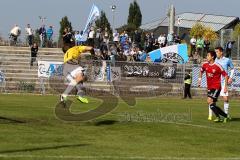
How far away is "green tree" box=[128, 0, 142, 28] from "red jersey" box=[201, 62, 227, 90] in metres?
74.8

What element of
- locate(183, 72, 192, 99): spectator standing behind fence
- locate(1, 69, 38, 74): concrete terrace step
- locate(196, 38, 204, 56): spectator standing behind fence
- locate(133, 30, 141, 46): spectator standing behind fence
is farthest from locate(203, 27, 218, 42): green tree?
locate(1, 69, 38, 74): concrete terrace step

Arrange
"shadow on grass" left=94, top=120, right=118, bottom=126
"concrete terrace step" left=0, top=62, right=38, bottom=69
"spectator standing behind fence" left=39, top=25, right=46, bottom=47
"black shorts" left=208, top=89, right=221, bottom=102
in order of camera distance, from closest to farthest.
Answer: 1. "shadow on grass" left=94, top=120, right=118, bottom=126
2. "black shorts" left=208, top=89, right=221, bottom=102
3. "concrete terrace step" left=0, top=62, right=38, bottom=69
4. "spectator standing behind fence" left=39, top=25, right=46, bottom=47

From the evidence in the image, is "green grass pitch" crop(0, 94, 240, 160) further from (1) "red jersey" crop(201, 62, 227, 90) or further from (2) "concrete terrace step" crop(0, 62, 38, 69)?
(2) "concrete terrace step" crop(0, 62, 38, 69)

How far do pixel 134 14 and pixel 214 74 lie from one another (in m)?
76.1

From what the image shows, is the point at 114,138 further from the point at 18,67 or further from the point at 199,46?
the point at 199,46

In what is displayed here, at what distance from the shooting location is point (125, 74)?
123ft

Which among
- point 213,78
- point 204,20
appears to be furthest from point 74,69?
point 204,20

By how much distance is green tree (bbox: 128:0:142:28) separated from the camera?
92344mm

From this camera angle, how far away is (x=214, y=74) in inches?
685

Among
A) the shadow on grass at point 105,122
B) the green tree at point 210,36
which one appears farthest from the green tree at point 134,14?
the shadow on grass at point 105,122

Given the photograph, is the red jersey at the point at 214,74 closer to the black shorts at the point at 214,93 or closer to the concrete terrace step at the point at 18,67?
the black shorts at the point at 214,93

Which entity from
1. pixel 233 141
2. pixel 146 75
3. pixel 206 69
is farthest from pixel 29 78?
pixel 233 141

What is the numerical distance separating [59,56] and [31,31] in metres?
3.01

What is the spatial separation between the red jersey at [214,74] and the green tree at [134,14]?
74.8 m
